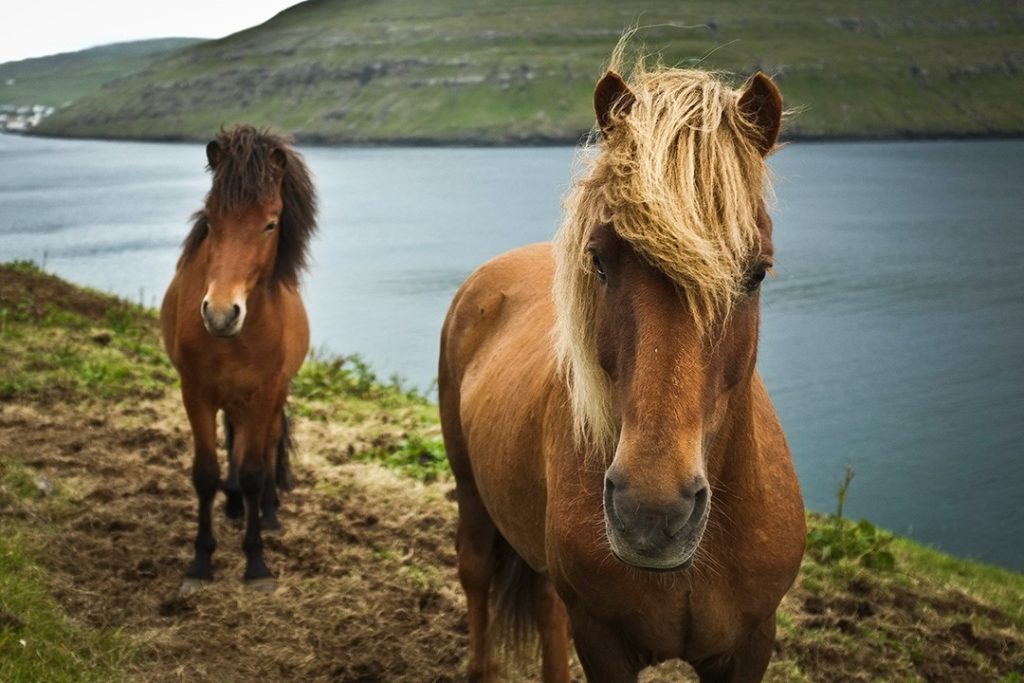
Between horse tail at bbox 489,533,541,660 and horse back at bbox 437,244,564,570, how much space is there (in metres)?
0.40

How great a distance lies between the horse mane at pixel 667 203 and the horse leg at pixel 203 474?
3153 millimetres

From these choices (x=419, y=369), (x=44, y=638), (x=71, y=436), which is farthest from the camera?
(x=419, y=369)

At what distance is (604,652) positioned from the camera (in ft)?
8.16

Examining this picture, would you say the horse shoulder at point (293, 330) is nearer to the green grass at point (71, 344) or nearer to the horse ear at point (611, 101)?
the green grass at point (71, 344)

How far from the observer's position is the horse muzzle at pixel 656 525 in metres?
1.74

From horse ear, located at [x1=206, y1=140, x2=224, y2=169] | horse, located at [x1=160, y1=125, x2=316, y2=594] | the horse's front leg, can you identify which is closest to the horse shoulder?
horse, located at [x1=160, y1=125, x2=316, y2=594]

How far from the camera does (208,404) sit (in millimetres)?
4965

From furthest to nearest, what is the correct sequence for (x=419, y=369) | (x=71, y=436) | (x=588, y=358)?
1. (x=419, y=369)
2. (x=71, y=436)
3. (x=588, y=358)

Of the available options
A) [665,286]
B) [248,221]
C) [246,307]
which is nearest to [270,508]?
[246,307]

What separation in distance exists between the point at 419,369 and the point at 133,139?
71.6 m

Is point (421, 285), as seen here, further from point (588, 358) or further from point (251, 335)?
point (588, 358)

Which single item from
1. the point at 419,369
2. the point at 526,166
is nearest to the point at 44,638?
the point at 419,369

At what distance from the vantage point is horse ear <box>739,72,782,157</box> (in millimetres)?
2080

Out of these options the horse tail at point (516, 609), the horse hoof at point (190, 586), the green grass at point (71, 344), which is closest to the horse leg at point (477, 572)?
the horse tail at point (516, 609)
